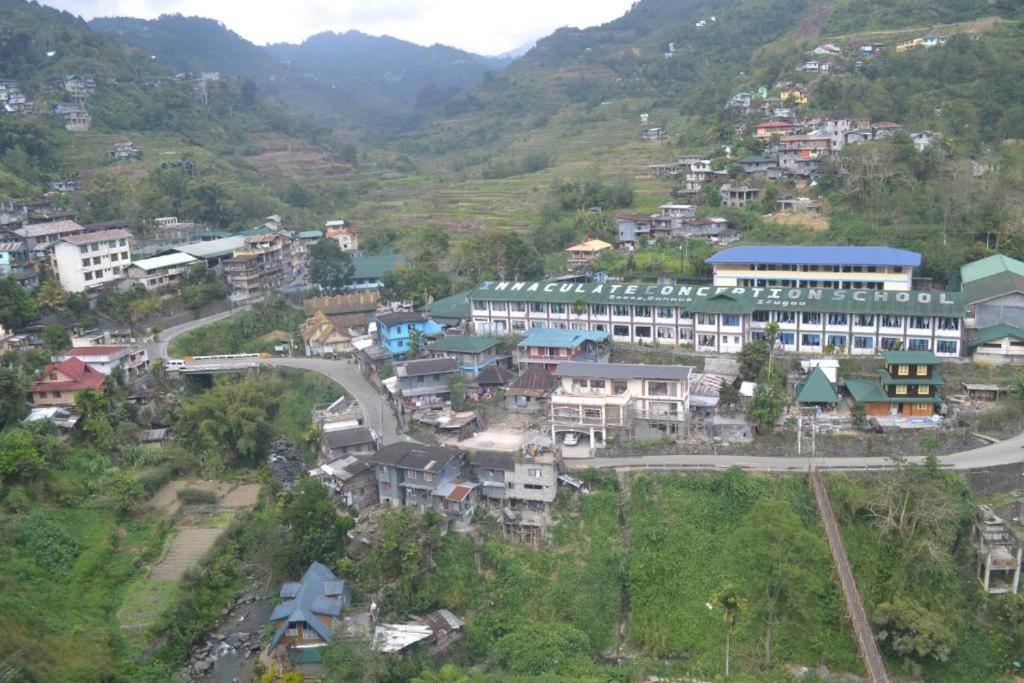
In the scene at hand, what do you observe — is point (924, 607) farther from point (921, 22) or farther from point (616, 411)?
point (921, 22)

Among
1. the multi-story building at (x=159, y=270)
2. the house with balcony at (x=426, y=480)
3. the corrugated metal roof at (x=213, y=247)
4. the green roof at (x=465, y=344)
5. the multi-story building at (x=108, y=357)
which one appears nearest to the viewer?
the house with balcony at (x=426, y=480)

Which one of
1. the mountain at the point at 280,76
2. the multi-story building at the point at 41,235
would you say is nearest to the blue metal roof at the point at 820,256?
the multi-story building at the point at 41,235

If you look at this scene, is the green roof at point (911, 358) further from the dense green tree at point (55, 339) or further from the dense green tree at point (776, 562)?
the dense green tree at point (55, 339)

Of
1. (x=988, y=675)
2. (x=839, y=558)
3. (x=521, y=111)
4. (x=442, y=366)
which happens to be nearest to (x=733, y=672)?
(x=839, y=558)

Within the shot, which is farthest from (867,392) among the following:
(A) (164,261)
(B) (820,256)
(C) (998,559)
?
(A) (164,261)

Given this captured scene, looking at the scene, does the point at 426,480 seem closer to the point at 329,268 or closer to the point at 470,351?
the point at 470,351

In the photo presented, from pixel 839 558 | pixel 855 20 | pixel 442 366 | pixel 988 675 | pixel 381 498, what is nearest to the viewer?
pixel 988 675
